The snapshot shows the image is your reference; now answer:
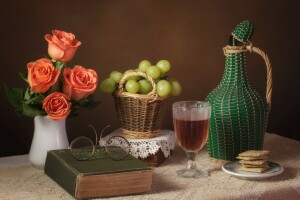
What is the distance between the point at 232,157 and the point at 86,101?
0.44m

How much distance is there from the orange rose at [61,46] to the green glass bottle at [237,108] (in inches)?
16.7

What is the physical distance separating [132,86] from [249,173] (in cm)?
39

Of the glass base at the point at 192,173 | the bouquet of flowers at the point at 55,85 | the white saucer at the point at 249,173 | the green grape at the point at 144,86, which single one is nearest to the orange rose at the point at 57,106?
the bouquet of flowers at the point at 55,85

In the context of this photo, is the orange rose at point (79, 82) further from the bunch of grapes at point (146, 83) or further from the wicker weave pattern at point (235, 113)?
the wicker weave pattern at point (235, 113)

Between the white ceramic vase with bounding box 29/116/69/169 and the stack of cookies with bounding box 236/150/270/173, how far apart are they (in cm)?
50

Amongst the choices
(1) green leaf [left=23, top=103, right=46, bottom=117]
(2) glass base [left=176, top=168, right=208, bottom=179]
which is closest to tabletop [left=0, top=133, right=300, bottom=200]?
(2) glass base [left=176, top=168, right=208, bottom=179]

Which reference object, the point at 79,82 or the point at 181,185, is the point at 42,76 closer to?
the point at 79,82

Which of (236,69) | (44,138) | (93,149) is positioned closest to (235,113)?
(236,69)

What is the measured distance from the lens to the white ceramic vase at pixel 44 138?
1.61 meters

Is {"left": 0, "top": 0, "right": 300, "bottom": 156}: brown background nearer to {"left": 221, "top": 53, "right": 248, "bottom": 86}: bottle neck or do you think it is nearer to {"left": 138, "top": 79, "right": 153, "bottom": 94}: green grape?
{"left": 138, "top": 79, "right": 153, "bottom": 94}: green grape

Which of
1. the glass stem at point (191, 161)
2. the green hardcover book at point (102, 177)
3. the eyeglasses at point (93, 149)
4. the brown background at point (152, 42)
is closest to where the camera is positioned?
the green hardcover book at point (102, 177)

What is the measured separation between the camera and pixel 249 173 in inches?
59.6

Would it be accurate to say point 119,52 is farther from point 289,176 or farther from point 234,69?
point 289,176

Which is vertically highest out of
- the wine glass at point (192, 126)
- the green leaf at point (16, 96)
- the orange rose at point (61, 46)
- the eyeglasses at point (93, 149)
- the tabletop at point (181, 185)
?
the orange rose at point (61, 46)
